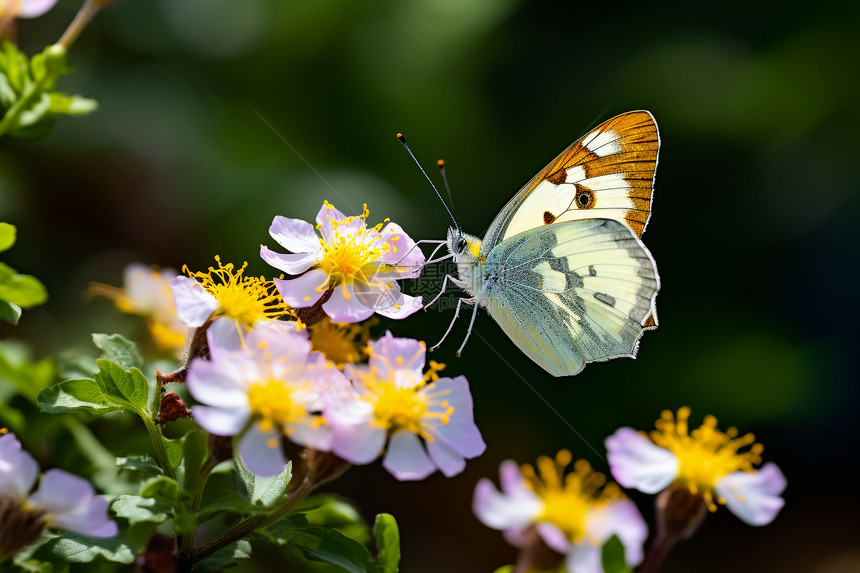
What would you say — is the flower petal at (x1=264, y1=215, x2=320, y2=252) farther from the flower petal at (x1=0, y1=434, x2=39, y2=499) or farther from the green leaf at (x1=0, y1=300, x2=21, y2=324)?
the flower petal at (x1=0, y1=434, x2=39, y2=499)

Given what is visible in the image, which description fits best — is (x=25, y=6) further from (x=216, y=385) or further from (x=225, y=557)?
(x=225, y=557)

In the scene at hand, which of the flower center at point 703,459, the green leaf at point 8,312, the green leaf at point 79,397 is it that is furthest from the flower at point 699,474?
the green leaf at point 8,312

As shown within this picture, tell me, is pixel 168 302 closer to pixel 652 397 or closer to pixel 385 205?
pixel 385 205

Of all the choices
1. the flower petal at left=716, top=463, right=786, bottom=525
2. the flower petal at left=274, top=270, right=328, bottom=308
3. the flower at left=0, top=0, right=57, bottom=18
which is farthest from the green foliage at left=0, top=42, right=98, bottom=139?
the flower petal at left=716, top=463, right=786, bottom=525

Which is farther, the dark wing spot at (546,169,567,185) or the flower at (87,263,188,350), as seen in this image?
the flower at (87,263,188,350)

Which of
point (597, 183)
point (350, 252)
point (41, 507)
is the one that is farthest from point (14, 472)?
point (597, 183)

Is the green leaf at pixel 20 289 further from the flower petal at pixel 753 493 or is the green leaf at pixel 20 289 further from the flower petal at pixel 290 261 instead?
the flower petal at pixel 753 493
